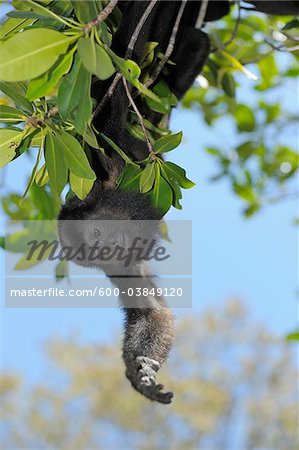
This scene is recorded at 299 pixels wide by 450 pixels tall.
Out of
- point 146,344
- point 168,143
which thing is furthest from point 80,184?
point 146,344

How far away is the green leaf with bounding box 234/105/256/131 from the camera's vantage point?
11.2 ft

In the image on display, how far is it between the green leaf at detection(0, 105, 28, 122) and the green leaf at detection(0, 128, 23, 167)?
0.03 m

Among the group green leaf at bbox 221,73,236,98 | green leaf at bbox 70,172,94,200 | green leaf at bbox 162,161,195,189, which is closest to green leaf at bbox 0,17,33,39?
green leaf at bbox 70,172,94,200

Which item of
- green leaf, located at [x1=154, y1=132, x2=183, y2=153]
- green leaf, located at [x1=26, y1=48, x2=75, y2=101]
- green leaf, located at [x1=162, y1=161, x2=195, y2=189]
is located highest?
green leaf, located at [x1=26, y1=48, x2=75, y2=101]

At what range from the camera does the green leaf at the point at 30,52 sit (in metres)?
1.15

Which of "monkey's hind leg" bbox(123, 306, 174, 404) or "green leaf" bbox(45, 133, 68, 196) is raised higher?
"green leaf" bbox(45, 133, 68, 196)

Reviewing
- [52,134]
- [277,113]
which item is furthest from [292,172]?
[52,134]

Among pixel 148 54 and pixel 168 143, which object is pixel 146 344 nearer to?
pixel 168 143

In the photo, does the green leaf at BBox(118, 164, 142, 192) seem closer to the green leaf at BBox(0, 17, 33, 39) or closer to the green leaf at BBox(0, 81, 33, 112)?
the green leaf at BBox(0, 81, 33, 112)

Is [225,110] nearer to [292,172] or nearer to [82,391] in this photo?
[292,172]

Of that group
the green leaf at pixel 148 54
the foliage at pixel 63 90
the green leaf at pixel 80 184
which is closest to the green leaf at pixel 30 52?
the foliage at pixel 63 90

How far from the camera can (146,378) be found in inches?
63.0

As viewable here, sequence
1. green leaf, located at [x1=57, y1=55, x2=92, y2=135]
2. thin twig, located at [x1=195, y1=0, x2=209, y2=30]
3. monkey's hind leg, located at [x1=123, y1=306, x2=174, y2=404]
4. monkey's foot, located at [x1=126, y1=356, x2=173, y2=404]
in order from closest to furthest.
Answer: green leaf, located at [x1=57, y1=55, x2=92, y2=135] → monkey's foot, located at [x1=126, y1=356, x2=173, y2=404] → monkey's hind leg, located at [x1=123, y1=306, x2=174, y2=404] → thin twig, located at [x1=195, y1=0, x2=209, y2=30]

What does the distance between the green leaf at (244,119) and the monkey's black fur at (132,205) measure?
4.01ft
